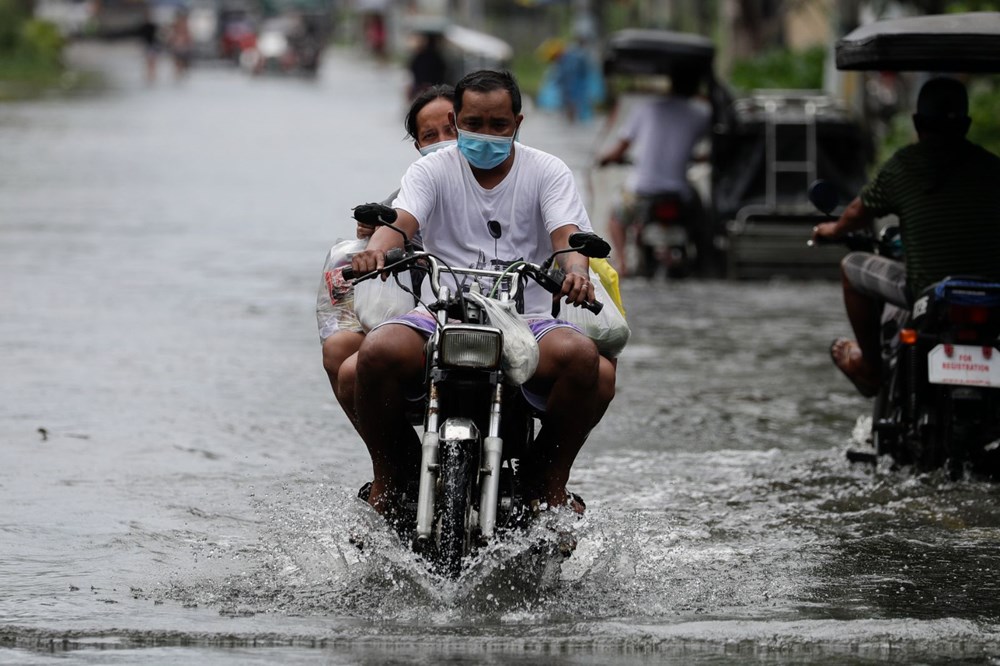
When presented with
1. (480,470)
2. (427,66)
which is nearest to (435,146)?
(480,470)

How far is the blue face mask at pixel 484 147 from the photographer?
6.36 metres

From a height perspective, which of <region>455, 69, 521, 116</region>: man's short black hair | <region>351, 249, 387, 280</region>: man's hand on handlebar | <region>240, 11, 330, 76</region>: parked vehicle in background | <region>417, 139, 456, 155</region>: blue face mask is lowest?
<region>240, 11, 330, 76</region>: parked vehicle in background

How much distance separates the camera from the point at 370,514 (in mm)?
6395

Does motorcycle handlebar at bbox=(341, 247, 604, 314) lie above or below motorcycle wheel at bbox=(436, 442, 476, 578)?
above

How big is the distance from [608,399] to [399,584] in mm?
878

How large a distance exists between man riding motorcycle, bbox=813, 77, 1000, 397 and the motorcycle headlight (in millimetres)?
2938

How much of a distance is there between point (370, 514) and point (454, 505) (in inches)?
23.1

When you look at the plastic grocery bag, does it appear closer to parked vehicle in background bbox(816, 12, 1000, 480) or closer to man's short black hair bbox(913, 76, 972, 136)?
parked vehicle in background bbox(816, 12, 1000, 480)

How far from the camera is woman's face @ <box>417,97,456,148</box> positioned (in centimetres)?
710

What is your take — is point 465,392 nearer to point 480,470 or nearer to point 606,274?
Result: point 480,470

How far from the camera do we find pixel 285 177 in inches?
977

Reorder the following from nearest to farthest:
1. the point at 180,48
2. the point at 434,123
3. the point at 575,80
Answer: the point at 434,123 < the point at 575,80 < the point at 180,48

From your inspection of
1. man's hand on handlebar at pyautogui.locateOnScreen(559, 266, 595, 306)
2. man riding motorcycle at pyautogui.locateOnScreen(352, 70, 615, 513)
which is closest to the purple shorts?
man riding motorcycle at pyautogui.locateOnScreen(352, 70, 615, 513)

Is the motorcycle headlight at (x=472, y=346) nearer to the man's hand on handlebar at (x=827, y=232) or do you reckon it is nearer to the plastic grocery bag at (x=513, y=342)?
A: the plastic grocery bag at (x=513, y=342)
